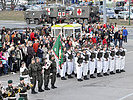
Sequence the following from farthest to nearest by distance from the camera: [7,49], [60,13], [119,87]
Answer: [60,13]
[7,49]
[119,87]

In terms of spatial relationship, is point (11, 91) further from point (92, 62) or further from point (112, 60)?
point (112, 60)

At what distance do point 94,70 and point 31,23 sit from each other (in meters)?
31.9

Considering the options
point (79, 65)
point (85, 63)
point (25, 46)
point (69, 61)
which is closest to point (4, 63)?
point (25, 46)

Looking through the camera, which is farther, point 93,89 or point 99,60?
point 99,60

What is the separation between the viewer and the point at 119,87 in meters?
20.4

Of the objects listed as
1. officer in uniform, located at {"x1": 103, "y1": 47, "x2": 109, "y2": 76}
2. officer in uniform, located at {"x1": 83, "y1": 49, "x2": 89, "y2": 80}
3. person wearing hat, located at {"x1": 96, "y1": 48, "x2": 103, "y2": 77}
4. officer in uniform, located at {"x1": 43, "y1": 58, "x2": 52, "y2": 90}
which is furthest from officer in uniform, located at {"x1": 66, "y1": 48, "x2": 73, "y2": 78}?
officer in uniform, located at {"x1": 43, "y1": 58, "x2": 52, "y2": 90}

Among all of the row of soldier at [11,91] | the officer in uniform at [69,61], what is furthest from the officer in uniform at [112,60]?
the row of soldier at [11,91]

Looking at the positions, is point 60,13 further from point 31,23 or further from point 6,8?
point 6,8

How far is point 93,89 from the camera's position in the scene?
20.0 m

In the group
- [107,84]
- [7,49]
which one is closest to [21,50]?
[7,49]

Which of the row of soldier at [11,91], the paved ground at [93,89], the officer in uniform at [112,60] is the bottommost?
the paved ground at [93,89]

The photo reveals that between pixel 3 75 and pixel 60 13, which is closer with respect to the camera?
pixel 3 75

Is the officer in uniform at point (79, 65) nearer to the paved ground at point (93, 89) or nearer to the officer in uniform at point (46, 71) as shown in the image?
the paved ground at point (93, 89)

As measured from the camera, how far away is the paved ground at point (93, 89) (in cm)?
1838
